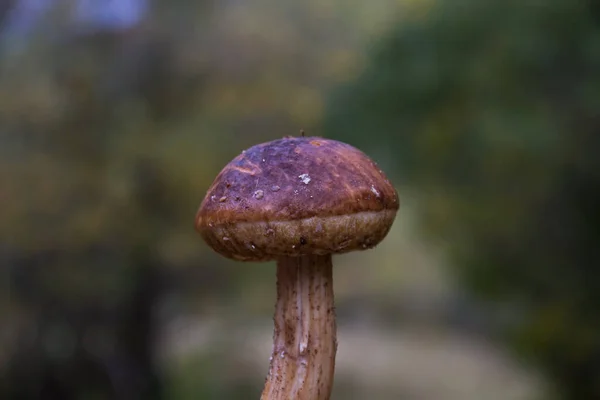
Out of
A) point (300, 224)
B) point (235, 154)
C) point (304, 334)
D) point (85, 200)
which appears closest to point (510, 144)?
point (235, 154)

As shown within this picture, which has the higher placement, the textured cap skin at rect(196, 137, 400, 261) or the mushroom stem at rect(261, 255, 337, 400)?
the textured cap skin at rect(196, 137, 400, 261)

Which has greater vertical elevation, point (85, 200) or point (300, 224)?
point (300, 224)

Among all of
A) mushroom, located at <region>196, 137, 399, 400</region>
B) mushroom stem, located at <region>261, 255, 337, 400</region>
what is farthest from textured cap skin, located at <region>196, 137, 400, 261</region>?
mushroom stem, located at <region>261, 255, 337, 400</region>

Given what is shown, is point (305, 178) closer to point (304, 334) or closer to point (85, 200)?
point (304, 334)

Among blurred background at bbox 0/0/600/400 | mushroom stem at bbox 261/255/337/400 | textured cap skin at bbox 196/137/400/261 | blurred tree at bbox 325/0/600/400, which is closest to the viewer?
textured cap skin at bbox 196/137/400/261

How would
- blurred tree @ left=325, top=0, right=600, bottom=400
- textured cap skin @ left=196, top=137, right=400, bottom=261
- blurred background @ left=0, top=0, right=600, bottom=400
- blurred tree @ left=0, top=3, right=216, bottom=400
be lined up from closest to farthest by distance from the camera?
textured cap skin @ left=196, top=137, right=400, bottom=261 < blurred tree @ left=325, top=0, right=600, bottom=400 < blurred background @ left=0, top=0, right=600, bottom=400 < blurred tree @ left=0, top=3, right=216, bottom=400

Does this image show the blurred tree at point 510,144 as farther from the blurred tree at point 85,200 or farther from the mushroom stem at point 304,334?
the mushroom stem at point 304,334

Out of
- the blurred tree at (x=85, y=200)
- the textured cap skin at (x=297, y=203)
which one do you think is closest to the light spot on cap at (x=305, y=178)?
the textured cap skin at (x=297, y=203)

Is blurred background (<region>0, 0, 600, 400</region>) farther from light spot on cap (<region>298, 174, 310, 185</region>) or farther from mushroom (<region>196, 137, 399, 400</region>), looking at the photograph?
light spot on cap (<region>298, 174, 310, 185</region>)
